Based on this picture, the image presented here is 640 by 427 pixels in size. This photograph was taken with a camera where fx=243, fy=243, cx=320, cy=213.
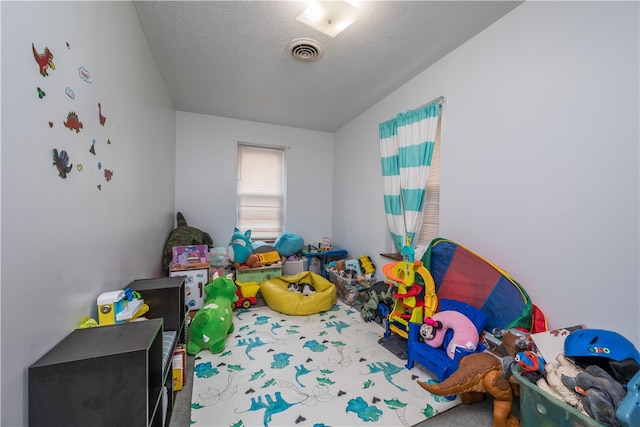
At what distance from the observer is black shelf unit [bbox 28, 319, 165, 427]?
0.75 metres

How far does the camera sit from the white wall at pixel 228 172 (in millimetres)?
3373

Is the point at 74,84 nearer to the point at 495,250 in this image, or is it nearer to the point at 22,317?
the point at 22,317

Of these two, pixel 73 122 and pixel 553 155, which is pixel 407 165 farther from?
pixel 73 122

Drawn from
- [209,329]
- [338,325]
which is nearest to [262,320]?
[209,329]

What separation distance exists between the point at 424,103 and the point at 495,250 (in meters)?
1.46

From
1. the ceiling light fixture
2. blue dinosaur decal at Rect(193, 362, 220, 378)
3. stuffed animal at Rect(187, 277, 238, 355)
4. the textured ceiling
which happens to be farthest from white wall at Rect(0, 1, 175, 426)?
the ceiling light fixture

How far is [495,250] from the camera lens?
178 centimetres

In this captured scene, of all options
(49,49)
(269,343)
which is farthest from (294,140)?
(49,49)

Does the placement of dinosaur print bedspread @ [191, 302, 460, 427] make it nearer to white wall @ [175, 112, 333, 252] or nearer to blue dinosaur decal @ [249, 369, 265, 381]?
blue dinosaur decal @ [249, 369, 265, 381]

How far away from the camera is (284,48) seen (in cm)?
203

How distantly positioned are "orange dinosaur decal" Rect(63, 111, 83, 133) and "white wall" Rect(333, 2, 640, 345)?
2.38 metres

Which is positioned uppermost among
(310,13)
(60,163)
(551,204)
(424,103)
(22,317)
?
(310,13)

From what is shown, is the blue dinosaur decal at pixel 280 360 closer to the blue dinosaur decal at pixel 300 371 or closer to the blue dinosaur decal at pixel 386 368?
the blue dinosaur decal at pixel 300 371

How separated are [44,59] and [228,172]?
2.79 m
